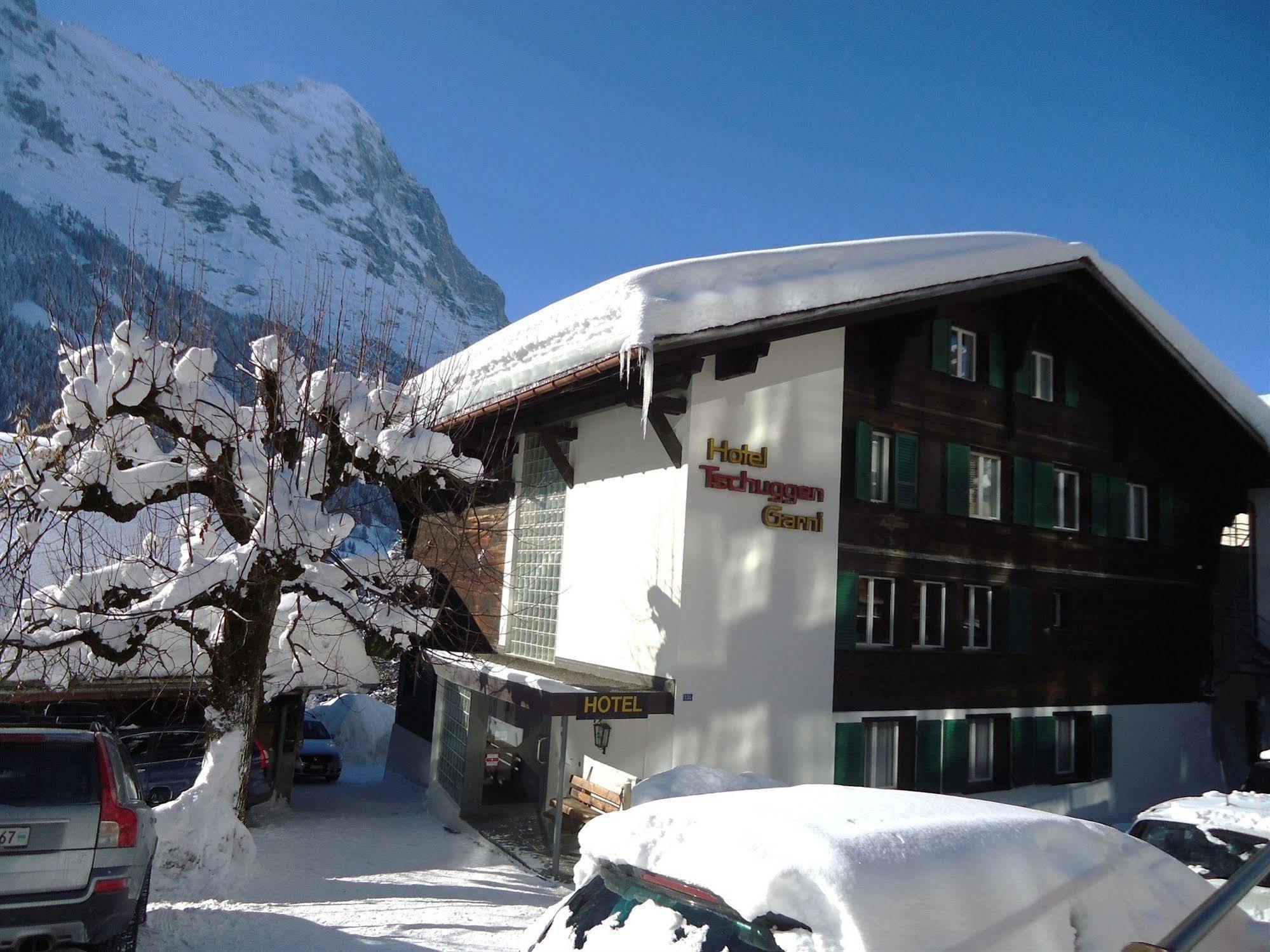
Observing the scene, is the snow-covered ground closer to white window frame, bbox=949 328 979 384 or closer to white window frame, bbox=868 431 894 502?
white window frame, bbox=868 431 894 502

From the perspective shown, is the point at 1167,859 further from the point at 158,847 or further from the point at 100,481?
the point at 100,481

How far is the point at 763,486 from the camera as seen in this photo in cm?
1237

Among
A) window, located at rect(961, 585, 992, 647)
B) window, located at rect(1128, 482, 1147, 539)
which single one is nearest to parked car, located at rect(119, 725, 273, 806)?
window, located at rect(961, 585, 992, 647)

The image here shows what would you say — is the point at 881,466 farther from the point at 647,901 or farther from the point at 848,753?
the point at 647,901

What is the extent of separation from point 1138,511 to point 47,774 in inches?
749

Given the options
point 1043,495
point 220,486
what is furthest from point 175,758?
point 1043,495

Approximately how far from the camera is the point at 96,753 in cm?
603

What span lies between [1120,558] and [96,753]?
17461 millimetres

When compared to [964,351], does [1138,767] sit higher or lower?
lower

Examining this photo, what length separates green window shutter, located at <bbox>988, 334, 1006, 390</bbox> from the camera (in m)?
15.8

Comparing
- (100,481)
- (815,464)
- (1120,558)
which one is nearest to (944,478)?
(815,464)

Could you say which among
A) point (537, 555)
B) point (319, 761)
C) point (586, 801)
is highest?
point (537, 555)

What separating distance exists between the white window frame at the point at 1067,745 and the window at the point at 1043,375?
5938 mm

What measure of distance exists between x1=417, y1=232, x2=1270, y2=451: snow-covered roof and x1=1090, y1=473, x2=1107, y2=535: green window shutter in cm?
348
